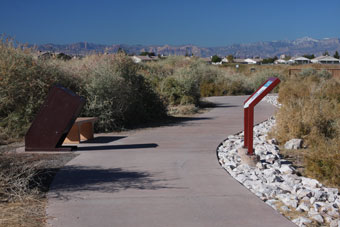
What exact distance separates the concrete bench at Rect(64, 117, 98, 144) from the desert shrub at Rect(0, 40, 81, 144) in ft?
5.10

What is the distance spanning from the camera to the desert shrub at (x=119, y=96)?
14.0 meters

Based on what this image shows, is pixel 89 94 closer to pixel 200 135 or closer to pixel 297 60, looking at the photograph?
pixel 200 135

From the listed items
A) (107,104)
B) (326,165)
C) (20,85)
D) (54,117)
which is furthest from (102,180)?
(107,104)

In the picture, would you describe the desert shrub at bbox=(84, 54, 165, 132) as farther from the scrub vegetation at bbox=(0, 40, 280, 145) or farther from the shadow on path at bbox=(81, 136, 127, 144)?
the shadow on path at bbox=(81, 136, 127, 144)

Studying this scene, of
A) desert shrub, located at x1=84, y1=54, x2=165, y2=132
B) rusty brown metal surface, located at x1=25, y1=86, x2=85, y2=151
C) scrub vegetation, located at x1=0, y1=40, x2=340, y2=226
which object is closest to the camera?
scrub vegetation, located at x1=0, y1=40, x2=340, y2=226

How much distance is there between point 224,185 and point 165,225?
6.88 ft

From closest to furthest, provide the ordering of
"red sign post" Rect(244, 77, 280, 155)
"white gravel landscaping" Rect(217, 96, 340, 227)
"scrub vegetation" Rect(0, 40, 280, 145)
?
1. "white gravel landscaping" Rect(217, 96, 340, 227)
2. "red sign post" Rect(244, 77, 280, 155)
3. "scrub vegetation" Rect(0, 40, 280, 145)

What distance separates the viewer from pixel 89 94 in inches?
565

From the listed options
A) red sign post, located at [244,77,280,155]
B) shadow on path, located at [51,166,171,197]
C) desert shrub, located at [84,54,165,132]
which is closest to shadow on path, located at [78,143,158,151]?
shadow on path, located at [51,166,171,197]

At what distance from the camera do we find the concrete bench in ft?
38.2

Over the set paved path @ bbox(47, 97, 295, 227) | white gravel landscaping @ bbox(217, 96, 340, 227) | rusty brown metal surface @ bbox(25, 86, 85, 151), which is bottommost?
white gravel landscaping @ bbox(217, 96, 340, 227)

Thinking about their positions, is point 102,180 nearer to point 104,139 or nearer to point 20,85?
point 104,139

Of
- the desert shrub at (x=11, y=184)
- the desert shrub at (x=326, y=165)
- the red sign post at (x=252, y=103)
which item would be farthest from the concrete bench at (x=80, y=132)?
the desert shrub at (x=326, y=165)

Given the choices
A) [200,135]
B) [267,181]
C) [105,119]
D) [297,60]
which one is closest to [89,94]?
[105,119]
